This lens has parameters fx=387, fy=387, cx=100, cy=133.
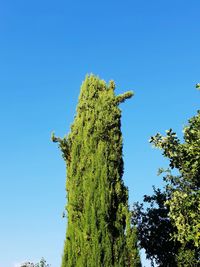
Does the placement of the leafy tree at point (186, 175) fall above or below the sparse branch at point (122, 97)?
below

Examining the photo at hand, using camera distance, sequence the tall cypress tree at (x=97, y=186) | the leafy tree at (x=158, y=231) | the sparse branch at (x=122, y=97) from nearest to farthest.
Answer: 1. the tall cypress tree at (x=97, y=186)
2. the sparse branch at (x=122, y=97)
3. the leafy tree at (x=158, y=231)

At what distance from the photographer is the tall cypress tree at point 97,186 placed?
52.9 feet

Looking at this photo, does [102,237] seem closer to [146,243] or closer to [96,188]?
[96,188]

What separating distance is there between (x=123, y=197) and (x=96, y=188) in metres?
1.52

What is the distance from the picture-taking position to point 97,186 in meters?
17.2

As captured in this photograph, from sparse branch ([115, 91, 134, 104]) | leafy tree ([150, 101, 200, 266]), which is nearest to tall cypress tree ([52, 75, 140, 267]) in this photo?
sparse branch ([115, 91, 134, 104])

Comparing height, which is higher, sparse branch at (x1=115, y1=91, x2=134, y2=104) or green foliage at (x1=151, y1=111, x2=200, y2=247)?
sparse branch at (x1=115, y1=91, x2=134, y2=104)

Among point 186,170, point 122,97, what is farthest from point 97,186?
point 186,170

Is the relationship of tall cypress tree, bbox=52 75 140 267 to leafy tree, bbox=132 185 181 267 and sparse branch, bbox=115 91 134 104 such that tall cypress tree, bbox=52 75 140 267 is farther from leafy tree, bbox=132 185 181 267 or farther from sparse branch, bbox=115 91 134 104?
leafy tree, bbox=132 185 181 267

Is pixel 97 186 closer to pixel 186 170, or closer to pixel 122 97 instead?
pixel 122 97

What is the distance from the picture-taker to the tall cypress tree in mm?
16125

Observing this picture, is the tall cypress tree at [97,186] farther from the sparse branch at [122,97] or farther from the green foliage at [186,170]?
the green foliage at [186,170]

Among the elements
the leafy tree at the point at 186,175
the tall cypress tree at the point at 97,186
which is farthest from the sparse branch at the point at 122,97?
the leafy tree at the point at 186,175

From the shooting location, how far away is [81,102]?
65.1 feet
